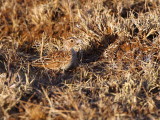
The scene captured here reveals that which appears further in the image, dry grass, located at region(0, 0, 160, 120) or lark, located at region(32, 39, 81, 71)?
lark, located at region(32, 39, 81, 71)

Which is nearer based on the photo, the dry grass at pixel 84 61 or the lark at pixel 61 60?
the dry grass at pixel 84 61

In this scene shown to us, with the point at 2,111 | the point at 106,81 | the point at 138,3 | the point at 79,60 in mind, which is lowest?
the point at 2,111

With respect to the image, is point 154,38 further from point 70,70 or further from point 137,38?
point 70,70

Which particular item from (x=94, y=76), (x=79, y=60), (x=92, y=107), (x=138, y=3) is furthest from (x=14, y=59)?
(x=138, y=3)

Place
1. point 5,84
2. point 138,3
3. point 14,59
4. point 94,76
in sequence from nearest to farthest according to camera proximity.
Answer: point 5,84 → point 94,76 → point 14,59 → point 138,3
